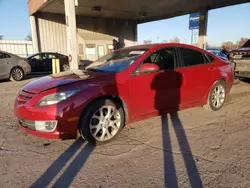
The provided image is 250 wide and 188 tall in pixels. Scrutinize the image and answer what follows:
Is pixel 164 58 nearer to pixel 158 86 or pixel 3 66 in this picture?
pixel 158 86

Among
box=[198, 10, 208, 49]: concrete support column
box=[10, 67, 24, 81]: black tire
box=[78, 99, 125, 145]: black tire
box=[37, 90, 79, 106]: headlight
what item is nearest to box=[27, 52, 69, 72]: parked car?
box=[10, 67, 24, 81]: black tire

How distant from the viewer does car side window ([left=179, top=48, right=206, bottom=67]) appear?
442cm

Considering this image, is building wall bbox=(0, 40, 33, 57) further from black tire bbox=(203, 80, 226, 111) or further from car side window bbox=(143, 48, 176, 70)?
black tire bbox=(203, 80, 226, 111)

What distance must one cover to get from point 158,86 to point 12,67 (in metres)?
8.33

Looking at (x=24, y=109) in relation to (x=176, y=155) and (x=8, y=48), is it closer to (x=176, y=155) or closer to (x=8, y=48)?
(x=176, y=155)

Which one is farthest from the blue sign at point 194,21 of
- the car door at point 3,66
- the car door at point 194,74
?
the car door at point 3,66

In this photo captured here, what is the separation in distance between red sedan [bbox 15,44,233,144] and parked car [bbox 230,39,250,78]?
349cm

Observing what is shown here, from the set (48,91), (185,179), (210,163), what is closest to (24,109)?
(48,91)

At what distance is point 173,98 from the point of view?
4.20m

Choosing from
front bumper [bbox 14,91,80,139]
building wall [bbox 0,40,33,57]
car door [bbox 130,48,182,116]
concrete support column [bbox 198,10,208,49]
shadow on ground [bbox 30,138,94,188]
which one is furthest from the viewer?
building wall [bbox 0,40,33,57]

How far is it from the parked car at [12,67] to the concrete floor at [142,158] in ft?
20.3

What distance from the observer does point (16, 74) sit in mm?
10133

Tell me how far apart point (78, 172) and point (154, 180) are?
0.93 meters

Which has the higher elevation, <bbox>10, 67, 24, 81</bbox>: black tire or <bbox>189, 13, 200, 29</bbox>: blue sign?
<bbox>189, 13, 200, 29</bbox>: blue sign
